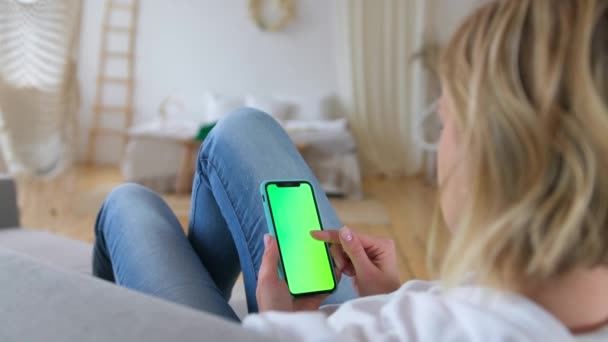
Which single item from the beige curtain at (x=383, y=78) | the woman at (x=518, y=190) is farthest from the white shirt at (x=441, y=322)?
the beige curtain at (x=383, y=78)

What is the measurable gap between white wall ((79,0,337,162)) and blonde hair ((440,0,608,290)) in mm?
4670

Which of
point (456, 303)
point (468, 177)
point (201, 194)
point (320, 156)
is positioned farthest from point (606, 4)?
point (320, 156)

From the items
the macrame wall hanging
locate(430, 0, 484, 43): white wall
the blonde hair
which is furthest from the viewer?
locate(430, 0, 484, 43): white wall

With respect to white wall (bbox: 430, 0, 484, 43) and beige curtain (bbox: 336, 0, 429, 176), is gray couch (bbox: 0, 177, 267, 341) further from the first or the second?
white wall (bbox: 430, 0, 484, 43)

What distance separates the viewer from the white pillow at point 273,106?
4.65 m

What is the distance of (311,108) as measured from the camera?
15.9 ft

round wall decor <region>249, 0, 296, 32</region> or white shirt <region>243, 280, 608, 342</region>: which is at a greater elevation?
white shirt <region>243, 280, 608, 342</region>

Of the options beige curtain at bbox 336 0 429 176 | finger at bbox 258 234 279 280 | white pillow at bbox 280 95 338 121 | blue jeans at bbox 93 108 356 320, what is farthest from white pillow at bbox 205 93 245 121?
finger at bbox 258 234 279 280

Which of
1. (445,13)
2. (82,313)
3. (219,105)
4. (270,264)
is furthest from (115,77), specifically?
(82,313)

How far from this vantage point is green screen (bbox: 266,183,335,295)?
88 centimetres

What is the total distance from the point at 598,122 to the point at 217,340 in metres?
0.33

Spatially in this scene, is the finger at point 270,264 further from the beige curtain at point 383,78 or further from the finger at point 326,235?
the beige curtain at point 383,78

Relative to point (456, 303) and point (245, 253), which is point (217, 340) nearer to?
point (456, 303)

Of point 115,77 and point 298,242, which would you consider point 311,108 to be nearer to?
point 115,77
